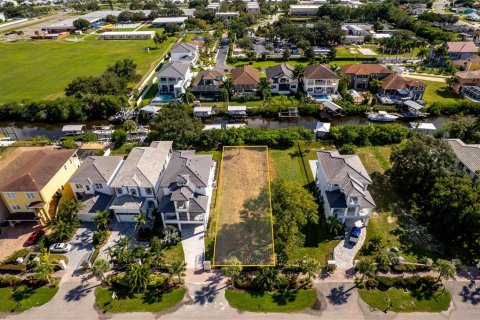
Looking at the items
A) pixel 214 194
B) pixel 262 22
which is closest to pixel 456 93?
pixel 214 194

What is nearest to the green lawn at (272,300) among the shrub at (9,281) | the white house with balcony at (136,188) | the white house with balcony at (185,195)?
the white house with balcony at (185,195)

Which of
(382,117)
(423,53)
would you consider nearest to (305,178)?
(382,117)

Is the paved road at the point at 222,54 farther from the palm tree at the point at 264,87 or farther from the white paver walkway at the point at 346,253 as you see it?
the white paver walkway at the point at 346,253

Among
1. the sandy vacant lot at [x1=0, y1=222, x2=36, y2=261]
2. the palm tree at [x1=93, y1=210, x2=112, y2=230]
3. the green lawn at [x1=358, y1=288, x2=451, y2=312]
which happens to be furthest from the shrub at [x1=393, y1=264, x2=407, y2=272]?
the sandy vacant lot at [x1=0, y1=222, x2=36, y2=261]

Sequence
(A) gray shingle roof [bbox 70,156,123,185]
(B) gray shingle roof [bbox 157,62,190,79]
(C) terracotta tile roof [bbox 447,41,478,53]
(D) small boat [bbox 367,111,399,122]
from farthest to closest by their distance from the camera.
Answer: (C) terracotta tile roof [bbox 447,41,478,53] < (B) gray shingle roof [bbox 157,62,190,79] < (D) small boat [bbox 367,111,399,122] < (A) gray shingle roof [bbox 70,156,123,185]

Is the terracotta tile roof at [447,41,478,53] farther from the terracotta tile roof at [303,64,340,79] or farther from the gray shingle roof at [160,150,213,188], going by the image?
the gray shingle roof at [160,150,213,188]

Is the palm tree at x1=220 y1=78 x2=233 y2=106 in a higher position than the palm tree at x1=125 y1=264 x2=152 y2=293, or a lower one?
higher

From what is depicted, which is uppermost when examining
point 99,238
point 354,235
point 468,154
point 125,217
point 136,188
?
point 136,188

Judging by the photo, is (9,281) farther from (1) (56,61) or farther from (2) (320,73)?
(1) (56,61)
